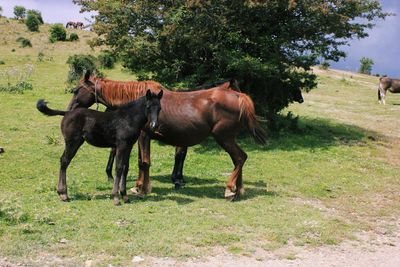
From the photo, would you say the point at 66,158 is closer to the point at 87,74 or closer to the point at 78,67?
the point at 87,74

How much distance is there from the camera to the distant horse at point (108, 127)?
901cm

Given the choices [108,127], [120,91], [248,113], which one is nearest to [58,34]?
[120,91]

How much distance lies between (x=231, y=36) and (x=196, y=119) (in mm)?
7009

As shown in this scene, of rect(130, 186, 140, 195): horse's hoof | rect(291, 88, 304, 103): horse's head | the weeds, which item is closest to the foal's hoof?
rect(130, 186, 140, 195): horse's hoof

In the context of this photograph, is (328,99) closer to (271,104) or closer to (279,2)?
(271,104)

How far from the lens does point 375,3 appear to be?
1759 cm

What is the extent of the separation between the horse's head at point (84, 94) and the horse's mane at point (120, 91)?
0.64 feet

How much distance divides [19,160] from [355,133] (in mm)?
13676

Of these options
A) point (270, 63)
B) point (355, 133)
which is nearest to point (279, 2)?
point (270, 63)

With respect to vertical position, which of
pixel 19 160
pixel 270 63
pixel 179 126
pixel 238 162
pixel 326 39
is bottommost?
pixel 19 160

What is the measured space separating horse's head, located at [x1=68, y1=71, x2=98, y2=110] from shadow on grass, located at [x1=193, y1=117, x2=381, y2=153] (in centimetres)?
564

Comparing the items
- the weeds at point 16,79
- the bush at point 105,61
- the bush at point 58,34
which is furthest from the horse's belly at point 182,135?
the bush at point 58,34

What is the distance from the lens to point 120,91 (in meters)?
10.4

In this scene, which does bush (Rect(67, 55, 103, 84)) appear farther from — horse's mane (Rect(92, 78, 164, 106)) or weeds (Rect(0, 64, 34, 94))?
horse's mane (Rect(92, 78, 164, 106))
